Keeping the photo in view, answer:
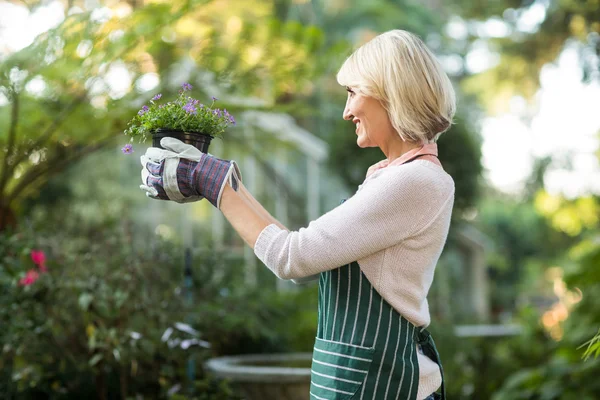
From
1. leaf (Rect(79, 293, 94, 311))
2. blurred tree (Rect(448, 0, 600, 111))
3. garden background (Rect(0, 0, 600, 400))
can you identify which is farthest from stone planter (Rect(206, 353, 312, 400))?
blurred tree (Rect(448, 0, 600, 111))

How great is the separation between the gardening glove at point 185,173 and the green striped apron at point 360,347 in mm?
308

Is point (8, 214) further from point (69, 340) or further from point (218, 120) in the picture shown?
point (218, 120)

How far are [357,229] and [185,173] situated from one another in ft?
1.24

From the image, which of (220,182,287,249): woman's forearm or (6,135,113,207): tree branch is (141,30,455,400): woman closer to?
(220,182,287,249): woman's forearm

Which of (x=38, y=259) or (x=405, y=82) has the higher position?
(x=405, y=82)

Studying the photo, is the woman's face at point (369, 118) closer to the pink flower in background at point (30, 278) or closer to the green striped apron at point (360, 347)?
the green striped apron at point (360, 347)

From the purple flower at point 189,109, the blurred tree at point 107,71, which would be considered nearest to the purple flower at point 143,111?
the purple flower at point 189,109

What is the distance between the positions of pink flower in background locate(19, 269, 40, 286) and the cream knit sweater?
240 cm

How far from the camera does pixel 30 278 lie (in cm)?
365

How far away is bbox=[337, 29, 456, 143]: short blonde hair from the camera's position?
1.58 meters

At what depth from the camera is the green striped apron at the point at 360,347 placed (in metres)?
1.56

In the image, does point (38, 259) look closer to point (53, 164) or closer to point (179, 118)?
point (53, 164)

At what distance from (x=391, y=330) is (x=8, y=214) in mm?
3753

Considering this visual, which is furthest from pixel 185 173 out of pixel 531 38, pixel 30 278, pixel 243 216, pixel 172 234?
pixel 531 38
